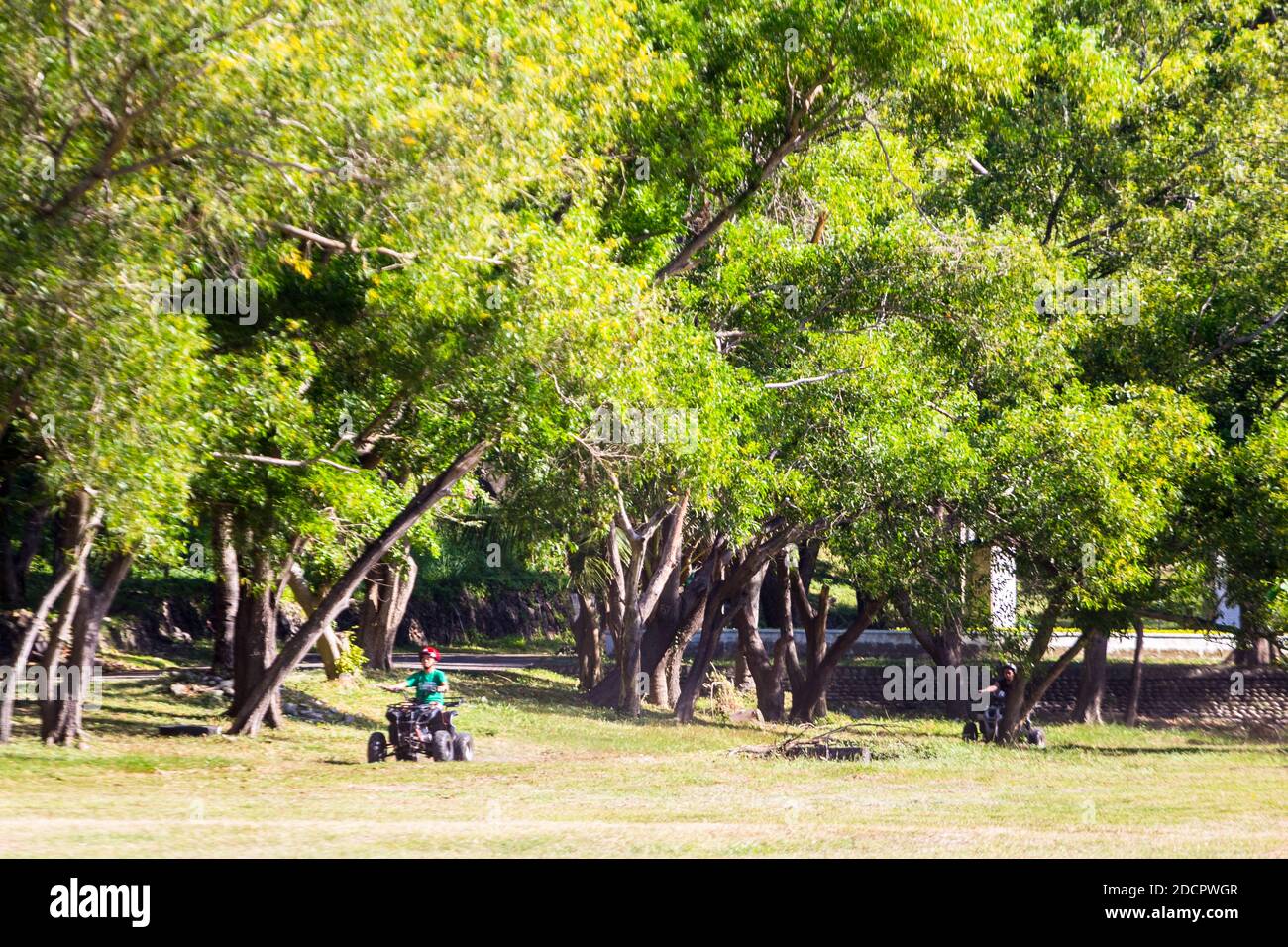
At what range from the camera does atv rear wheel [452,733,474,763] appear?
18.4 m

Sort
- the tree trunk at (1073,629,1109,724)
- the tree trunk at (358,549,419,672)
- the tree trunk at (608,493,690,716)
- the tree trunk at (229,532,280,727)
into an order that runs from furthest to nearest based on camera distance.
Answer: the tree trunk at (358,549,419,672), the tree trunk at (1073,629,1109,724), the tree trunk at (608,493,690,716), the tree trunk at (229,532,280,727)

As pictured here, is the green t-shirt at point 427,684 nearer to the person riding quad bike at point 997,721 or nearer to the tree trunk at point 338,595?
the tree trunk at point 338,595

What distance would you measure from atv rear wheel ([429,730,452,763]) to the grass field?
0.35 meters

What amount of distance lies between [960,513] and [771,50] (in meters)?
7.87

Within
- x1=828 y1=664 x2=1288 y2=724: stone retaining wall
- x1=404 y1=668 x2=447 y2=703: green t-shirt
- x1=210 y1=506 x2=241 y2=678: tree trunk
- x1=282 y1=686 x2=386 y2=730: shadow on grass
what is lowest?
x1=828 y1=664 x2=1288 y2=724: stone retaining wall

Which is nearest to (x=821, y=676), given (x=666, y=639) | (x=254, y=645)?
(x=666, y=639)

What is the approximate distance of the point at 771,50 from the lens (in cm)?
1723

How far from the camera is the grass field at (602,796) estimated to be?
34.9 ft

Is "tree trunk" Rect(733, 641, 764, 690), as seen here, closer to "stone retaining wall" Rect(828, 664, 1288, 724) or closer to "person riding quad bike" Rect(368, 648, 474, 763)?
"stone retaining wall" Rect(828, 664, 1288, 724)

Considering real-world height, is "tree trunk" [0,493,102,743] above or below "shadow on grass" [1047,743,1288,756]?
above

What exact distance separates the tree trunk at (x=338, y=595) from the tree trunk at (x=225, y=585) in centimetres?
119

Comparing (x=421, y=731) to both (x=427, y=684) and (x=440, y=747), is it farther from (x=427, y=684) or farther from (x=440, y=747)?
(x=427, y=684)

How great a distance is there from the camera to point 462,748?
1855 cm

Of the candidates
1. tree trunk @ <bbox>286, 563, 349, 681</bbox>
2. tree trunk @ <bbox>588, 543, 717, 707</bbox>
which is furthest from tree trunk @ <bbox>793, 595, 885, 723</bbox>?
tree trunk @ <bbox>286, 563, 349, 681</bbox>
